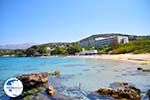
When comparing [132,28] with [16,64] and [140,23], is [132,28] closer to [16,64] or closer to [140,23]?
[140,23]

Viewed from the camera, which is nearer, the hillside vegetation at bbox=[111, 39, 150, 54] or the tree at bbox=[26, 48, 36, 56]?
the tree at bbox=[26, 48, 36, 56]

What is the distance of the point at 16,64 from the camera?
273cm

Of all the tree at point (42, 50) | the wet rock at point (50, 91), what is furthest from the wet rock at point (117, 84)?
the tree at point (42, 50)

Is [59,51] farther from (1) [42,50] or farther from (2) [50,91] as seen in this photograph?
(2) [50,91]

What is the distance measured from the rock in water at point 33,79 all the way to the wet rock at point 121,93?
1.72 ft

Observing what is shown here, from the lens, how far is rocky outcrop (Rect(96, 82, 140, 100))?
2.62 meters

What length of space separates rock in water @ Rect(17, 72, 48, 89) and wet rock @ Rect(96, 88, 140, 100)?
525 mm

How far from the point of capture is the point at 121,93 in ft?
8.80

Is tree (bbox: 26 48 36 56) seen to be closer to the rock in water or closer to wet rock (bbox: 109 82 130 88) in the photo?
the rock in water

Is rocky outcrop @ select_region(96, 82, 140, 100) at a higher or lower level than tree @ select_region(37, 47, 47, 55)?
lower

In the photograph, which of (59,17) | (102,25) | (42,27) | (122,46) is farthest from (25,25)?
(122,46)

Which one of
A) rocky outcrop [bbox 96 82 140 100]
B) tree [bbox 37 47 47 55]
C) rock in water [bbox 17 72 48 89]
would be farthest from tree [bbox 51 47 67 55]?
rocky outcrop [bbox 96 82 140 100]

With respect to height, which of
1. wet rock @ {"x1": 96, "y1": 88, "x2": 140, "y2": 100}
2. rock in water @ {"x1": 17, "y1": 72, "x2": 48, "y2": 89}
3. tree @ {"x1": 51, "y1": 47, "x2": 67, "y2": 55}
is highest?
tree @ {"x1": 51, "y1": 47, "x2": 67, "y2": 55}

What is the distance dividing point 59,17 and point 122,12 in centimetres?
54
